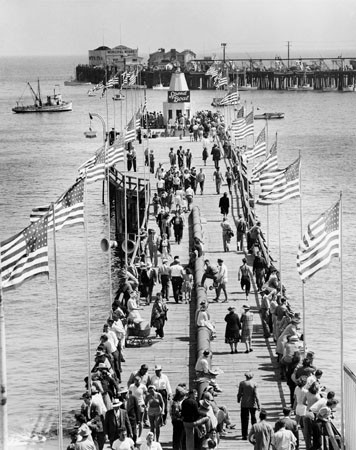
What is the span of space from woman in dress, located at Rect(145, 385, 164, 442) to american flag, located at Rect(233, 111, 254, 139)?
3241 centimetres

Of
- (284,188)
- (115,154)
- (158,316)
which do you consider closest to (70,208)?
(158,316)

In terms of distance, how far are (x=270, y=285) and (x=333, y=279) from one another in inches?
667

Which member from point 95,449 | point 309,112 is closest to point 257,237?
point 95,449

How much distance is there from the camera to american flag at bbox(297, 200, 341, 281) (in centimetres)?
2214

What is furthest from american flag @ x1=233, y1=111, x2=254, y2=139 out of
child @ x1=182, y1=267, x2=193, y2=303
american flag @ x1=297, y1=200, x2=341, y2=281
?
american flag @ x1=297, y1=200, x2=341, y2=281

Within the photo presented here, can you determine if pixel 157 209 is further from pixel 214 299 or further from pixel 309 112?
pixel 309 112

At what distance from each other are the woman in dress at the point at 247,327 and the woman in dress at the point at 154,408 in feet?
17.3

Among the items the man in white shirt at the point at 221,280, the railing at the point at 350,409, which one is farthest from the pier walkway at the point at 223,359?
the railing at the point at 350,409

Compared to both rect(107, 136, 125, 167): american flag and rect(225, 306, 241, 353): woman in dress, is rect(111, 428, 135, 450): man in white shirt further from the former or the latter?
rect(107, 136, 125, 167): american flag

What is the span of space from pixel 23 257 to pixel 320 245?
Result: 6230 millimetres

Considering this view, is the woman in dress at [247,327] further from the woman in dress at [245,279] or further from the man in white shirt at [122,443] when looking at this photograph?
the man in white shirt at [122,443]

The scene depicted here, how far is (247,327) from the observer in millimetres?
27297

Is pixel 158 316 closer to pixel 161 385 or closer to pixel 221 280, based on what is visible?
pixel 221 280

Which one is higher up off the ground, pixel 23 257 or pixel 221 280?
pixel 23 257
